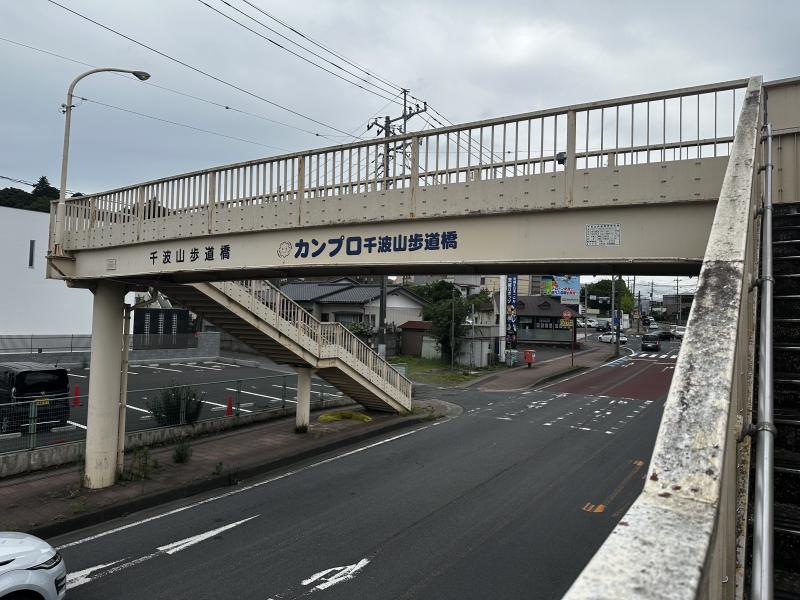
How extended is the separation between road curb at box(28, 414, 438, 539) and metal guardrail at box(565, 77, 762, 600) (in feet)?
31.6

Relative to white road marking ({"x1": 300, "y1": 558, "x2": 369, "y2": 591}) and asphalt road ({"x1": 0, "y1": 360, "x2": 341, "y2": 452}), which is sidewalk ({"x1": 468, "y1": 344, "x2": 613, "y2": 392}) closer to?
asphalt road ({"x1": 0, "y1": 360, "x2": 341, "y2": 452})

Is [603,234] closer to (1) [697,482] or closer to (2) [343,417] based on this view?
(1) [697,482]

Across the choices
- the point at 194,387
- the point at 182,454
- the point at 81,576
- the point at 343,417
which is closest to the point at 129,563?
the point at 81,576

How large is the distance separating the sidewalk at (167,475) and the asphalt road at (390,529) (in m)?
0.37

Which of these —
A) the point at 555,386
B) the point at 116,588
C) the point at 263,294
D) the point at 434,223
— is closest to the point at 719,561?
the point at 434,223

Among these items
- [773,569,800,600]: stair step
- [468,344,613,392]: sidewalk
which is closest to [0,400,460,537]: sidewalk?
[773,569,800,600]: stair step

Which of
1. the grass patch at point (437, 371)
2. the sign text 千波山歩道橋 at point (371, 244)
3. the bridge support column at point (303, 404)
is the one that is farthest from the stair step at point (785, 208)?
the grass patch at point (437, 371)

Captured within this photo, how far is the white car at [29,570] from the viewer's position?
18.7 feet

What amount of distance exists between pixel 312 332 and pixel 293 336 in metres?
0.85

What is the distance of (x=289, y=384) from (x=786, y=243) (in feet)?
73.5

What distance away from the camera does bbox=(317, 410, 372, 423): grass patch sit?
57.7 ft

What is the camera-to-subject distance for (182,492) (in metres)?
10.6

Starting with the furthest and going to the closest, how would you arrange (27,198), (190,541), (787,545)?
(27,198) → (190,541) → (787,545)

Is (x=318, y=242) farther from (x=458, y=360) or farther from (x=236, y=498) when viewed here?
(x=458, y=360)
